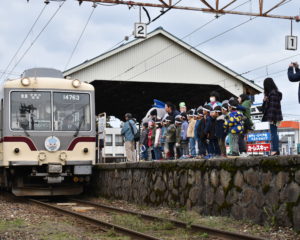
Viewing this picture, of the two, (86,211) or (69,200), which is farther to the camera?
(69,200)

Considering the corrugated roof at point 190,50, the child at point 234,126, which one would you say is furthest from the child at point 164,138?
the corrugated roof at point 190,50

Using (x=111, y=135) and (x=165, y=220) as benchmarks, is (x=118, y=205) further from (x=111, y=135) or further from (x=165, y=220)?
(x=111, y=135)

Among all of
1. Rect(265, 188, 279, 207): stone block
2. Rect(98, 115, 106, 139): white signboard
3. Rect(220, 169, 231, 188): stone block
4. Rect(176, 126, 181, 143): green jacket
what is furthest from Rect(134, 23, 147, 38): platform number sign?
Rect(265, 188, 279, 207): stone block

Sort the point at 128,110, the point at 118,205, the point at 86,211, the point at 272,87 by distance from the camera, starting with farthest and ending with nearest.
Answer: the point at 128,110 → the point at 118,205 → the point at 86,211 → the point at 272,87

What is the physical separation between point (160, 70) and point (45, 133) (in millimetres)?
12960

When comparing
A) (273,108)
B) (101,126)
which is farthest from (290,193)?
(101,126)

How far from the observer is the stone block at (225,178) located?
325 inches

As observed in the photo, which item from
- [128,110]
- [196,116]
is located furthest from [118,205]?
[128,110]

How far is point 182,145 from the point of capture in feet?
40.5

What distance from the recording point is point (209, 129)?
420 inches

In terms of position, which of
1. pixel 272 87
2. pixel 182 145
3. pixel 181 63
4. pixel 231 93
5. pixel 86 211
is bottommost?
pixel 86 211

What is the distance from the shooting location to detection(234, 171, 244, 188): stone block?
7.91m

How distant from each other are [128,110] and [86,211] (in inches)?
956

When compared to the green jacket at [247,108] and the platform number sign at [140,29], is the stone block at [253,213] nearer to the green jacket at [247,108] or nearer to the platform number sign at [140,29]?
the green jacket at [247,108]
